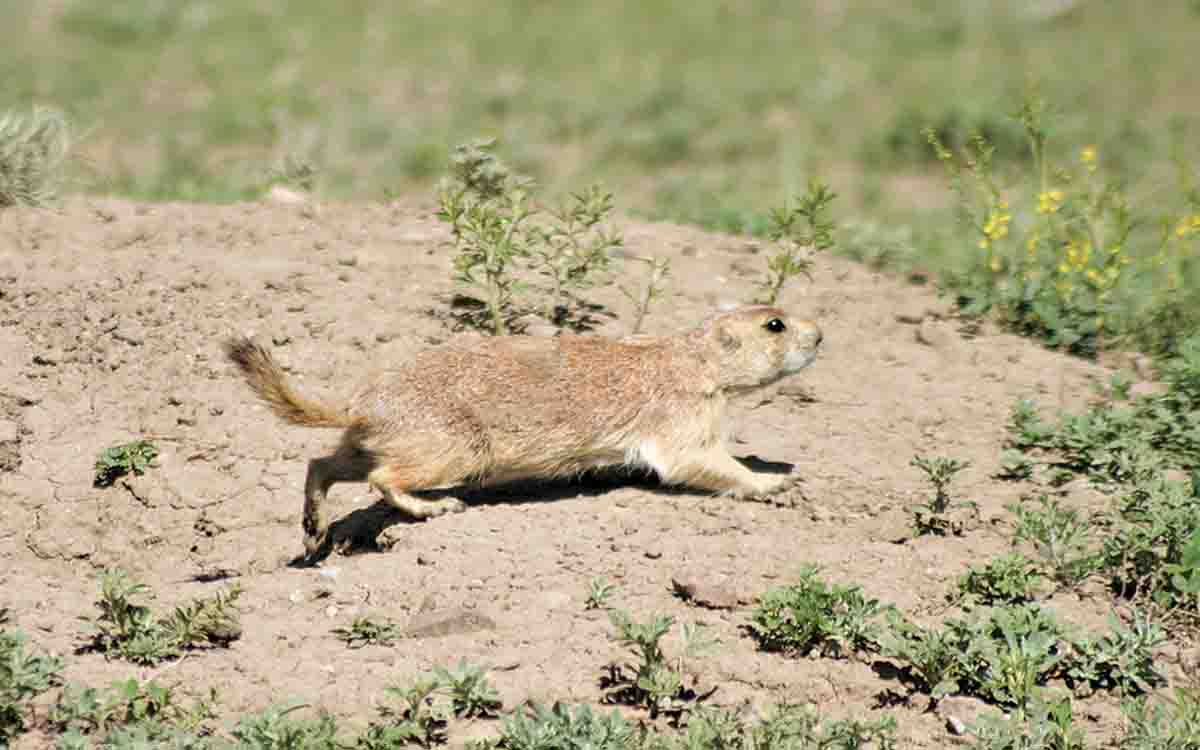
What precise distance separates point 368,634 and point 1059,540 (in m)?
2.51

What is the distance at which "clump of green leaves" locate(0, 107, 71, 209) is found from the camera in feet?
25.7

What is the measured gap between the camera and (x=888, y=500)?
20.4ft

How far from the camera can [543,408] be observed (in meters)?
6.16

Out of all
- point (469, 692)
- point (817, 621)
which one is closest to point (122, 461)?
point (469, 692)

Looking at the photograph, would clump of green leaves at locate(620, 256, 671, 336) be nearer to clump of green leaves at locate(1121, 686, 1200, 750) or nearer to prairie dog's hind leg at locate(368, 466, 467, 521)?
prairie dog's hind leg at locate(368, 466, 467, 521)

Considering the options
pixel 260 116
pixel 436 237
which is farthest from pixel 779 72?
pixel 436 237

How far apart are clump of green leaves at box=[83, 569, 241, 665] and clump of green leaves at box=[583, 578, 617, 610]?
3.96ft

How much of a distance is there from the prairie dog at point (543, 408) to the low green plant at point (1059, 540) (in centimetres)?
102

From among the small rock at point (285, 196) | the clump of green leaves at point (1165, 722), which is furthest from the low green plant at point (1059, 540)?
the small rock at point (285, 196)

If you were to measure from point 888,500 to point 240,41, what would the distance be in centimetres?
973

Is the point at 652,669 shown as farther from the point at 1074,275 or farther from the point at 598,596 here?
the point at 1074,275

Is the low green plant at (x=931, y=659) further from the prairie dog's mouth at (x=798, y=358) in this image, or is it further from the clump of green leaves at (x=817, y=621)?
the prairie dog's mouth at (x=798, y=358)

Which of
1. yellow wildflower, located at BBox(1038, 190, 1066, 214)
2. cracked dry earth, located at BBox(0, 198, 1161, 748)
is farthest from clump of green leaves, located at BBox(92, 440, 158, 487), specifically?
yellow wildflower, located at BBox(1038, 190, 1066, 214)

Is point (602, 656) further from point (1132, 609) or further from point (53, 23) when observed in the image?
point (53, 23)
